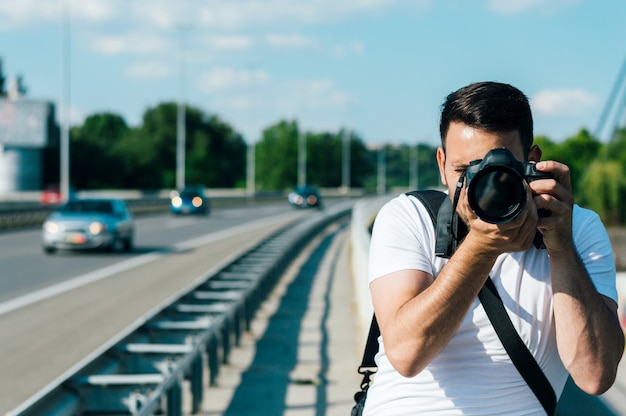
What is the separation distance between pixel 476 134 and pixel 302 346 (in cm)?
844

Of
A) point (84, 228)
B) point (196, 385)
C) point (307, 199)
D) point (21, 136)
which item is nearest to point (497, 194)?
point (196, 385)

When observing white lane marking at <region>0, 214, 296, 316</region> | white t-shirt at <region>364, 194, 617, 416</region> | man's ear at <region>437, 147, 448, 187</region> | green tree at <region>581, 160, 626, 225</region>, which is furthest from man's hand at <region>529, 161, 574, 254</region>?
green tree at <region>581, 160, 626, 225</region>

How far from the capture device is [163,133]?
388ft

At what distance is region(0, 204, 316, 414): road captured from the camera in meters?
9.96

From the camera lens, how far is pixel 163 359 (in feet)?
23.8

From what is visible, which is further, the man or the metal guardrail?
the metal guardrail

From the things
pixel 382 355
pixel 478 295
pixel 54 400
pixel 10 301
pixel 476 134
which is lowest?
pixel 10 301

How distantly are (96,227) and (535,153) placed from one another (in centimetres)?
2190

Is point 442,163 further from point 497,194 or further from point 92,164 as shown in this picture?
point 92,164

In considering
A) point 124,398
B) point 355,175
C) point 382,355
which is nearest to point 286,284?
point 124,398

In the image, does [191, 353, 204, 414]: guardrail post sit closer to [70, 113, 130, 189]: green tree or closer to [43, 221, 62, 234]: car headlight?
[43, 221, 62, 234]: car headlight

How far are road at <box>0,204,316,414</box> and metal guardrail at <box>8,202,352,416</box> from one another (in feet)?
3.00

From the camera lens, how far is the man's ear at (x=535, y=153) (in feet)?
7.25

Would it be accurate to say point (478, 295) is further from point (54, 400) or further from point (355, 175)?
point (355, 175)
